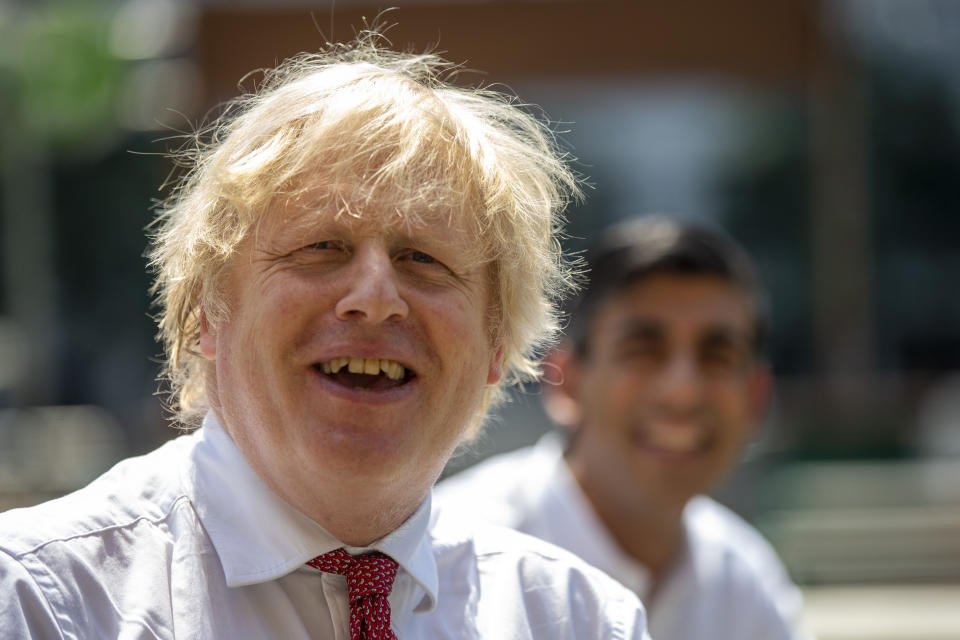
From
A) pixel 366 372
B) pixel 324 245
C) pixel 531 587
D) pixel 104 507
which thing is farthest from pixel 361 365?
pixel 531 587

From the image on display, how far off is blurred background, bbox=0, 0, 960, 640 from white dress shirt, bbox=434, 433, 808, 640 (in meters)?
6.69

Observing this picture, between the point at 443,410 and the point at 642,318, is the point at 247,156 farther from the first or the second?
the point at 642,318

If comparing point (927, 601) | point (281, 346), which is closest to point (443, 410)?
point (281, 346)

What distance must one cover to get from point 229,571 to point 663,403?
170 centimetres

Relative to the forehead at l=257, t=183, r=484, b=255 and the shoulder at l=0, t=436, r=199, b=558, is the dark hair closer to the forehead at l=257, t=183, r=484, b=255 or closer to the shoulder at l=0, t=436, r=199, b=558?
the forehead at l=257, t=183, r=484, b=255

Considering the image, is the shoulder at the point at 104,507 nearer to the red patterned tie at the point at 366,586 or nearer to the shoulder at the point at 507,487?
the red patterned tie at the point at 366,586

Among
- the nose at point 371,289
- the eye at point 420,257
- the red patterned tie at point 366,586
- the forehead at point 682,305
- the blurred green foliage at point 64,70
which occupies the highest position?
the blurred green foliage at point 64,70

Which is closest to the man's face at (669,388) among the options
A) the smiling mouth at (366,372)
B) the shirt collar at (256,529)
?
the shirt collar at (256,529)

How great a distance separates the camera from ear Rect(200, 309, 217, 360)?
1.77 meters

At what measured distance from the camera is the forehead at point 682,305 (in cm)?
312

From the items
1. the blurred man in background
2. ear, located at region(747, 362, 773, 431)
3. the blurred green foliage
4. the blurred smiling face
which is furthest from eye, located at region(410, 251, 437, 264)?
the blurred green foliage

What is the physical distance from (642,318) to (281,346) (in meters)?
1.68

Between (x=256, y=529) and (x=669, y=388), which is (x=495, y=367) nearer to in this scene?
(x=256, y=529)

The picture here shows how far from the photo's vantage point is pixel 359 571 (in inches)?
65.9
